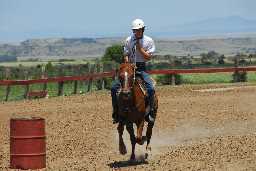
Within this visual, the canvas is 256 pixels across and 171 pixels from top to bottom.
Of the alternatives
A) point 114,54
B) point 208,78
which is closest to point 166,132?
point 208,78

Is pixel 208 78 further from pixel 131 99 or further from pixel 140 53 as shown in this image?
pixel 131 99

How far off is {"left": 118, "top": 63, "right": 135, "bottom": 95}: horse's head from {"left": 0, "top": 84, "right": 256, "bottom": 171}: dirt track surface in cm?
133

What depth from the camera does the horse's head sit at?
1396 centimetres

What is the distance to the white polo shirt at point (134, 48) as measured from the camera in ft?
48.5

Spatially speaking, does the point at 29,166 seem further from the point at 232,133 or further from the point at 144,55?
the point at 232,133

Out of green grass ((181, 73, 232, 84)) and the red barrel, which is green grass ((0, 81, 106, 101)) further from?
the red barrel

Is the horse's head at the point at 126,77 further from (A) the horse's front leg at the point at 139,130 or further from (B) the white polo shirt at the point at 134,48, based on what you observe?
(A) the horse's front leg at the point at 139,130

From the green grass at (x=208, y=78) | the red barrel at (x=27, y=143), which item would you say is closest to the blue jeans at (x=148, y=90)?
the red barrel at (x=27, y=143)

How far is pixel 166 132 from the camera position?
806 inches

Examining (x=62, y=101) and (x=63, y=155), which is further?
(x=62, y=101)

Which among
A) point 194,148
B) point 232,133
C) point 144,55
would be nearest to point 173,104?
point 232,133

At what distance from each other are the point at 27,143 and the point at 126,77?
1.99 metres

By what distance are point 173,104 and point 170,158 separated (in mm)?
12970

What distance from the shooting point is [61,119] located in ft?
79.0
